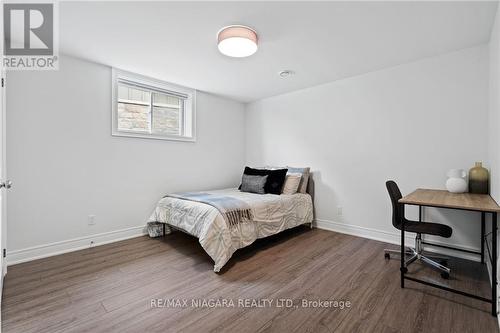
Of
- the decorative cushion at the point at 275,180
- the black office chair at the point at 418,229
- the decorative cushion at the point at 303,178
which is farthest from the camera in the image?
the decorative cushion at the point at 303,178

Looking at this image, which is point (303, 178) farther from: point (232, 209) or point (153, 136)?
point (153, 136)

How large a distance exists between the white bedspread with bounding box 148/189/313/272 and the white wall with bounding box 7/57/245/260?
0.53 metres

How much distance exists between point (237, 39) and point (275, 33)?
0.43 meters

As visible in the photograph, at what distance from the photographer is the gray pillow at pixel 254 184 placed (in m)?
3.67

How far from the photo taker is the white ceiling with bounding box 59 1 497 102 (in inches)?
77.6

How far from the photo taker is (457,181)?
7.88 ft

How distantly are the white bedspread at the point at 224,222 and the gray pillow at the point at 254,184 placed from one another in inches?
6.8

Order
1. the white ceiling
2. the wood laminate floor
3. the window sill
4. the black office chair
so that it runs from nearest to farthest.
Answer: the wood laminate floor
the white ceiling
the black office chair
the window sill

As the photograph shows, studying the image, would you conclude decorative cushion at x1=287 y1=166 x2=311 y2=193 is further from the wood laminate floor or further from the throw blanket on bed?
the throw blanket on bed

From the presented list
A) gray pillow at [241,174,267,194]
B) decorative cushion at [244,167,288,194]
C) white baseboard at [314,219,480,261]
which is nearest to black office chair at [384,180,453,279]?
white baseboard at [314,219,480,261]

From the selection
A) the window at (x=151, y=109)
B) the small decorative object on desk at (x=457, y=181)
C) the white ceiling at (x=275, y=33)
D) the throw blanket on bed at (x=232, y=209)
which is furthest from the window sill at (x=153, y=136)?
the small decorative object on desk at (x=457, y=181)

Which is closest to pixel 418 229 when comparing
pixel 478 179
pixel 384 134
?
pixel 478 179

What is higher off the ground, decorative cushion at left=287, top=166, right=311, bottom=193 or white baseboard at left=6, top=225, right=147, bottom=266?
decorative cushion at left=287, top=166, right=311, bottom=193

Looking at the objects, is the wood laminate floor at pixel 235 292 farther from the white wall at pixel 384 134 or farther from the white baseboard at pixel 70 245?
the white wall at pixel 384 134
